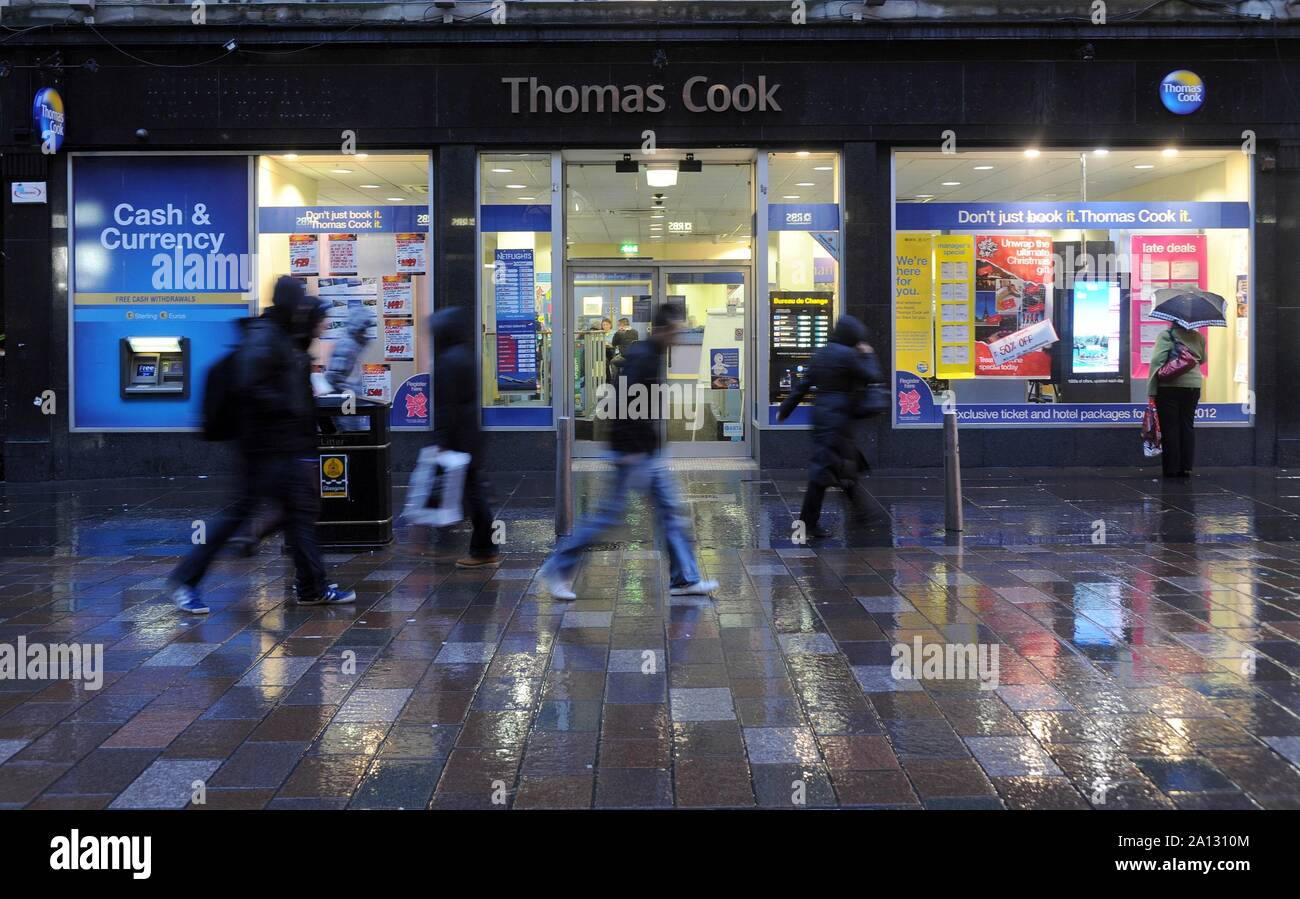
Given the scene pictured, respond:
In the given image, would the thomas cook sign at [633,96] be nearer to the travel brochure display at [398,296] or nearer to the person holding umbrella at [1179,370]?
the travel brochure display at [398,296]

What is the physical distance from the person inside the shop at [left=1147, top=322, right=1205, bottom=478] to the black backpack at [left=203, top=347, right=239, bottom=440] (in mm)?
10029

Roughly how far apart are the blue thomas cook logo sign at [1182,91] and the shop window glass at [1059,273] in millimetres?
598

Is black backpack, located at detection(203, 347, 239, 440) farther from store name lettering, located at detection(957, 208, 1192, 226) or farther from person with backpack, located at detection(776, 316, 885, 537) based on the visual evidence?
store name lettering, located at detection(957, 208, 1192, 226)

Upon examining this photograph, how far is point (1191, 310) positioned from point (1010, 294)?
2.17 m

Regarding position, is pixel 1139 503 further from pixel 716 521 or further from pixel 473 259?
pixel 473 259

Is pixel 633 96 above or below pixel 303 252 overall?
above

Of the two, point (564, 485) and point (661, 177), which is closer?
point (564, 485)

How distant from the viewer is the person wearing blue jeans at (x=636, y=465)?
742cm

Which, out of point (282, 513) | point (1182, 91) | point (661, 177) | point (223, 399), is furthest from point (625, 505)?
point (1182, 91)

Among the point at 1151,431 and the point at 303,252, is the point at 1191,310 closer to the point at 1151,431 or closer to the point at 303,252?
the point at 1151,431

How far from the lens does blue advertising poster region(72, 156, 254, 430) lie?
1423cm

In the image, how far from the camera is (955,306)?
1446 centimetres

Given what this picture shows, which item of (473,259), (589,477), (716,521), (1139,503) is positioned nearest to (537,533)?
(716,521)

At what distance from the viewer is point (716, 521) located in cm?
1087
